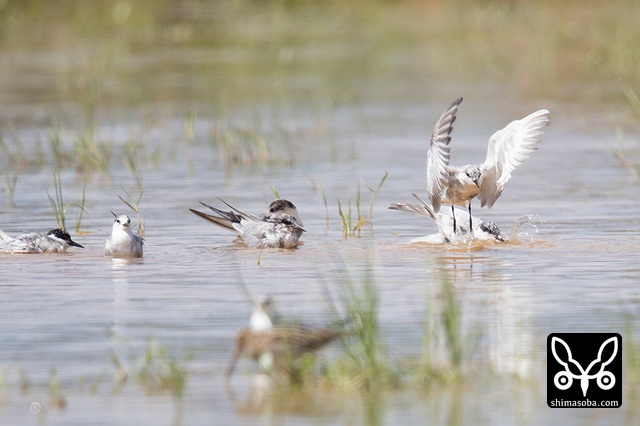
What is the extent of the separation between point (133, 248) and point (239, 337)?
3.41 meters

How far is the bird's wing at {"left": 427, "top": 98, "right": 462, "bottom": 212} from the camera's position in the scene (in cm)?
1009

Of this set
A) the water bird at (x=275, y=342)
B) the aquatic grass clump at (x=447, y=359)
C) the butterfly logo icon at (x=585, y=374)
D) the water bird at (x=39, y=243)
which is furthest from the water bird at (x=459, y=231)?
the water bird at (x=275, y=342)

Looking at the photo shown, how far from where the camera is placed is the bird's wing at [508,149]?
1048 centimetres

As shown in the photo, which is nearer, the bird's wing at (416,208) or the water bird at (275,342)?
the water bird at (275,342)

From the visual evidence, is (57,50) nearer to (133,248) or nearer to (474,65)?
(474,65)

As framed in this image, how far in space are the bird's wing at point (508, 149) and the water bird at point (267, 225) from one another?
58.5 inches

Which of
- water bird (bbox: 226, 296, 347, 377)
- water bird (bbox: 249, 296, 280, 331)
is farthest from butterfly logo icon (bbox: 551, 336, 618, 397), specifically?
water bird (bbox: 249, 296, 280, 331)

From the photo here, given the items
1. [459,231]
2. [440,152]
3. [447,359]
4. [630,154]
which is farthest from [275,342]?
[630,154]

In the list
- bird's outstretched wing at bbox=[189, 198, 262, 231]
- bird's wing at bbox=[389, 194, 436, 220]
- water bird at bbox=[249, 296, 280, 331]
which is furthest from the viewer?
bird's wing at bbox=[389, 194, 436, 220]

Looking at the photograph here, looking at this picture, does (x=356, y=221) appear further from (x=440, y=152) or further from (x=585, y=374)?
(x=585, y=374)

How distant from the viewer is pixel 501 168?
10.8m

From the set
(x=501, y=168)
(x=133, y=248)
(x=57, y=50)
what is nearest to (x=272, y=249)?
(x=133, y=248)

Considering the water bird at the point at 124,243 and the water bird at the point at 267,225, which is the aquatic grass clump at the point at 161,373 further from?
the water bird at the point at 267,225

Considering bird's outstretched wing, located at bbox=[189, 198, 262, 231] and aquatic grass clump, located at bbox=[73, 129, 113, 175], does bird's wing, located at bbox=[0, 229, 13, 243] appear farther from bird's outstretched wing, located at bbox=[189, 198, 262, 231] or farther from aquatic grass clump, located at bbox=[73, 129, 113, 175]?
aquatic grass clump, located at bbox=[73, 129, 113, 175]
